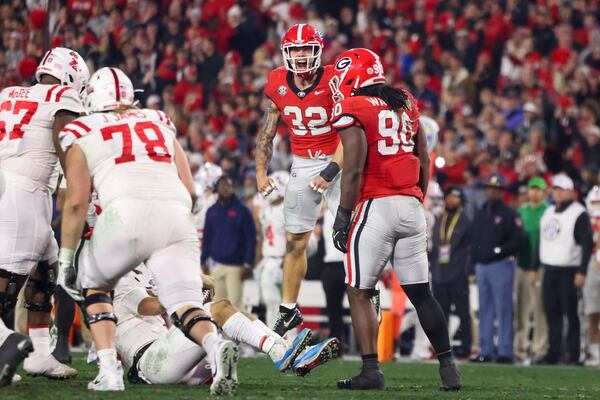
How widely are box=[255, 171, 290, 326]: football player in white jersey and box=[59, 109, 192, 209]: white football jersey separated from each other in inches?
302

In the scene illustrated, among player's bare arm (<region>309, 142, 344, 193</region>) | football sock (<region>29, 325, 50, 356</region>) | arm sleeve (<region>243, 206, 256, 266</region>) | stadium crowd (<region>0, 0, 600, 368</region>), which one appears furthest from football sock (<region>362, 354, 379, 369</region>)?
stadium crowd (<region>0, 0, 600, 368</region>)

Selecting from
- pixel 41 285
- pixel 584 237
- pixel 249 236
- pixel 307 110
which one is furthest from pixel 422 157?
pixel 249 236

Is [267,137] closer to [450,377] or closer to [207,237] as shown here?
[450,377]

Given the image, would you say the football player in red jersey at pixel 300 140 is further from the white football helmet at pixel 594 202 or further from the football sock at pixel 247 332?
the white football helmet at pixel 594 202

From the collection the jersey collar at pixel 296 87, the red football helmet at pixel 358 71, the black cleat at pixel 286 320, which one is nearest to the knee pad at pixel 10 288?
the black cleat at pixel 286 320

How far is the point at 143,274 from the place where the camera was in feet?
29.7

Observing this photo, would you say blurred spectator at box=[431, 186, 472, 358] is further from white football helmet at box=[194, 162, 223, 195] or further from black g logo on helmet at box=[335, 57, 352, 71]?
black g logo on helmet at box=[335, 57, 352, 71]

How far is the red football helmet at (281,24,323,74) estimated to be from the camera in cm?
955

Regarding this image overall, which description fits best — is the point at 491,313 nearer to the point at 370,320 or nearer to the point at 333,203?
the point at 333,203

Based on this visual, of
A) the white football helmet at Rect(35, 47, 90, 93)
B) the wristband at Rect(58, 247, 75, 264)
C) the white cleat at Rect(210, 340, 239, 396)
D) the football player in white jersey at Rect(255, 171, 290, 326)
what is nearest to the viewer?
the white cleat at Rect(210, 340, 239, 396)

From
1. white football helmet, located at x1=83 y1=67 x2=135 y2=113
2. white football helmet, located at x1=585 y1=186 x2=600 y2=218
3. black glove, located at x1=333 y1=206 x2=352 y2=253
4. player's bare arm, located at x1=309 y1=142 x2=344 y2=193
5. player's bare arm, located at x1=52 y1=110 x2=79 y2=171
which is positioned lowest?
white football helmet, located at x1=585 y1=186 x2=600 y2=218

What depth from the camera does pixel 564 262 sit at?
14523 millimetres

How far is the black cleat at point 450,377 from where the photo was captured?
8.27 meters

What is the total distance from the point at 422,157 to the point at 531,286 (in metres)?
7.04
